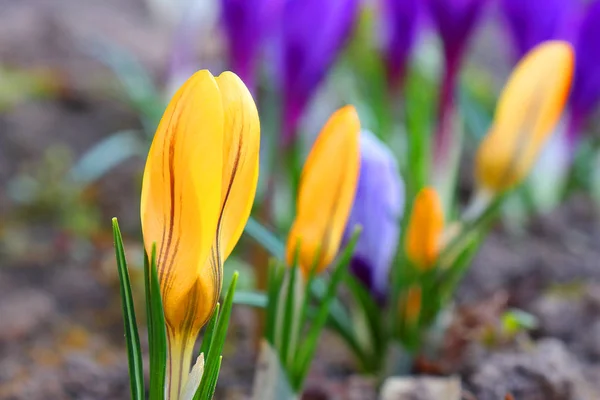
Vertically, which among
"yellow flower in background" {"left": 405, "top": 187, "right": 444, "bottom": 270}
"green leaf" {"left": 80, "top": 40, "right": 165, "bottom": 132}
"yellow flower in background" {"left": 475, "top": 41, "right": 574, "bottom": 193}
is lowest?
"yellow flower in background" {"left": 405, "top": 187, "right": 444, "bottom": 270}

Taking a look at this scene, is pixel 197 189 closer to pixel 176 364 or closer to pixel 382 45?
pixel 176 364

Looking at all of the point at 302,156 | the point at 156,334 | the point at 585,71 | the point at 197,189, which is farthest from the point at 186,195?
the point at 585,71

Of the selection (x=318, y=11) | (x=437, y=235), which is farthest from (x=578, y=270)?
(x=318, y=11)

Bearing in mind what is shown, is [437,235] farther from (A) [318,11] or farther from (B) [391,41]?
(B) [391,41]

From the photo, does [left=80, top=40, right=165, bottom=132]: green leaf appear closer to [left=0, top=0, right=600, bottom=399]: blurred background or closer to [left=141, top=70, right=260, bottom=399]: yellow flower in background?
[left=0, top=0, right=600, bottom=399]: blurred background

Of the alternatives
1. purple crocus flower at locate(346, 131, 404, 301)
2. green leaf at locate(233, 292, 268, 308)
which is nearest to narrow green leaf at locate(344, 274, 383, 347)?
purple crocus flower at locate(346, 131, 404, 301)

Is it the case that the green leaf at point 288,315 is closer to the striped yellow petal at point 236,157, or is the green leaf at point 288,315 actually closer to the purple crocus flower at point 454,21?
the striped yellow petal at point 236,157
